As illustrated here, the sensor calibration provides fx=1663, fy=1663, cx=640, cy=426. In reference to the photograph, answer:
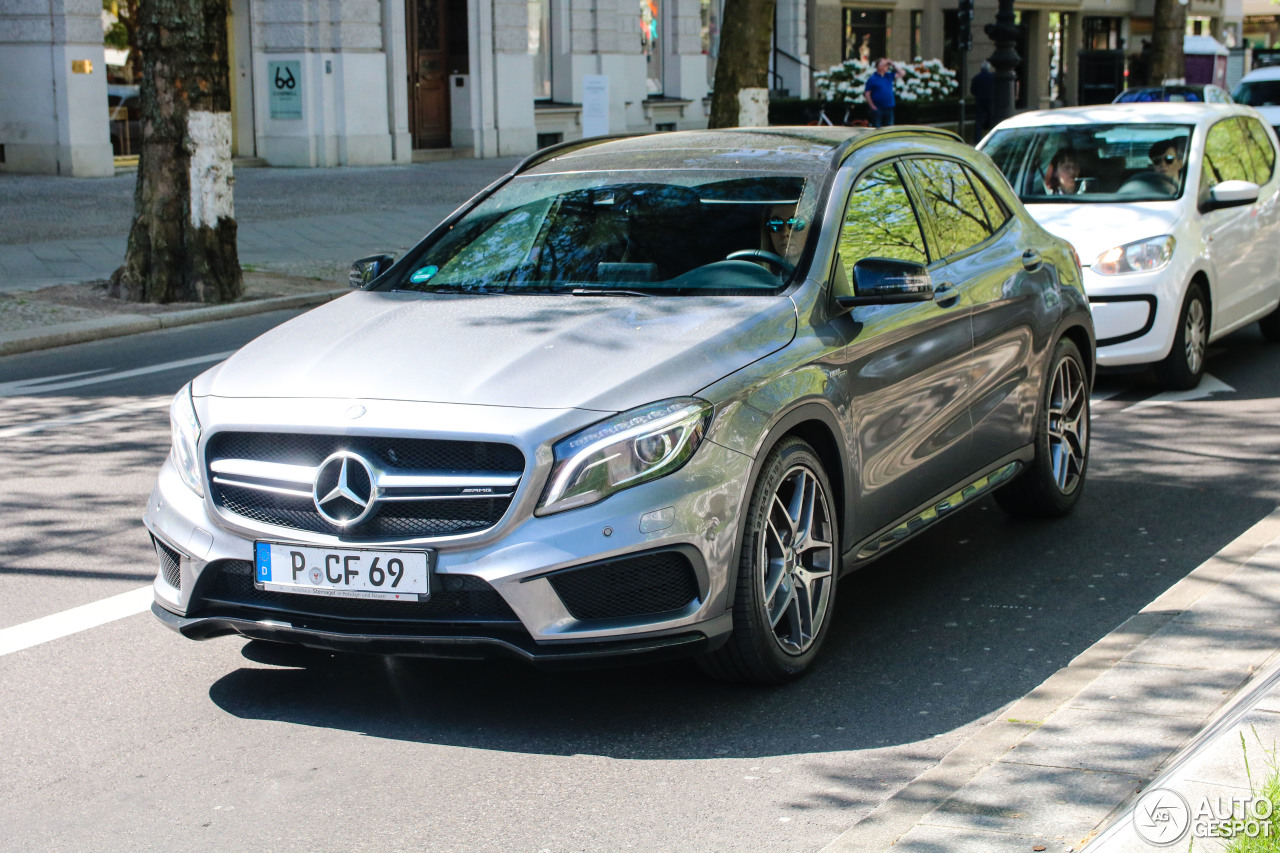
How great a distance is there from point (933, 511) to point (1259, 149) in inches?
281

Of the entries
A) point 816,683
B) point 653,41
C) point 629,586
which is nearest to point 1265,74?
point 653,41

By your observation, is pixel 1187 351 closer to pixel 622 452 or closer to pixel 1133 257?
pixel 1133 257

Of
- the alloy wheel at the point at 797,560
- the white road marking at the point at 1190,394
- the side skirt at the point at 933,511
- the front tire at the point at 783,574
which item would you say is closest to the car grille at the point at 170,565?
the front tire at the point at 783,574

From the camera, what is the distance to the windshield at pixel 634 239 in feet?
Answer: 17.6

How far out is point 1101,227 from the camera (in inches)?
394

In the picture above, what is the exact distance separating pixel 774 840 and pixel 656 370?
130 cm

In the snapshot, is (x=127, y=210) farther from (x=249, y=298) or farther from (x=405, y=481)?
(x=405, y=481)

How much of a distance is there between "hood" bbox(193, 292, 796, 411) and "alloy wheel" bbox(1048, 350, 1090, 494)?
217 cm

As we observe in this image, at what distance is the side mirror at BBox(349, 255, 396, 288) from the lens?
607 centimetres

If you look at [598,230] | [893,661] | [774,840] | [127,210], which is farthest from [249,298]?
[774,840]

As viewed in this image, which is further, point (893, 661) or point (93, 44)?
point (93, 44)

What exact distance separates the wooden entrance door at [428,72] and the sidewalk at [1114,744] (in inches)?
1053

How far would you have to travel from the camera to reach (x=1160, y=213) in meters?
10.1

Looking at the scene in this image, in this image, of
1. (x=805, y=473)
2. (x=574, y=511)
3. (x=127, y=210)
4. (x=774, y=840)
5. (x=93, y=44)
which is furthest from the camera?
(x=93, y=44)
